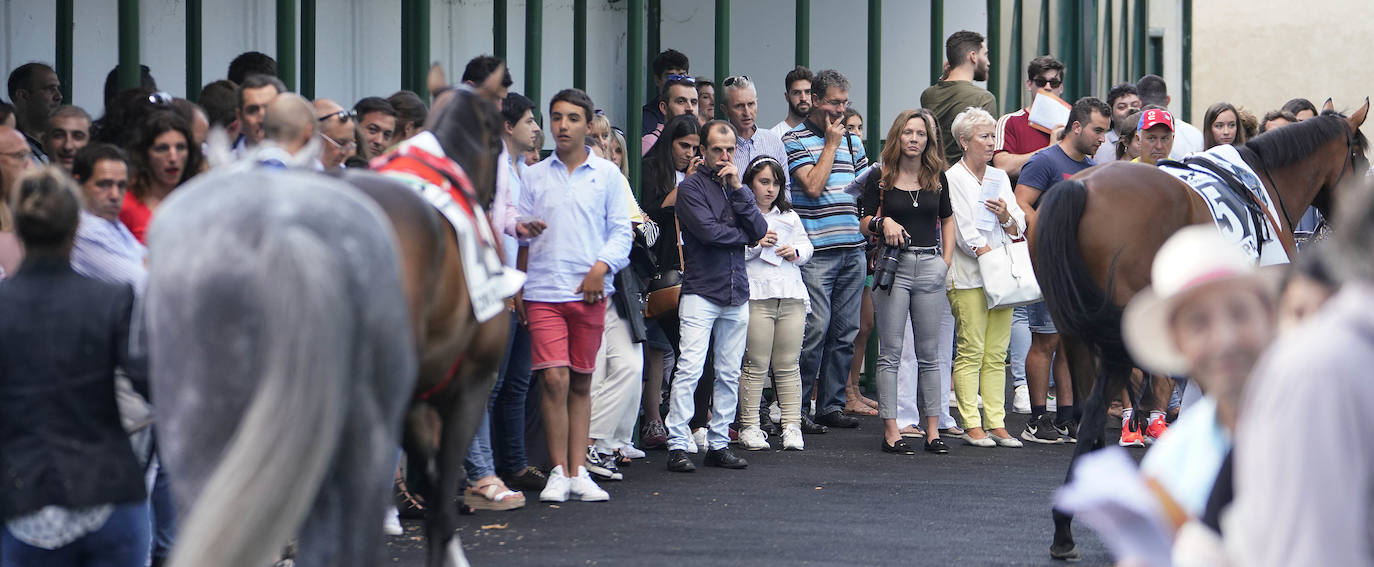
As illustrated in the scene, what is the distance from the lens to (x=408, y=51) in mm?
8180

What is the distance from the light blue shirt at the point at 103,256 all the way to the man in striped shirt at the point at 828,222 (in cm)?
520

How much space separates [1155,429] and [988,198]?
1774 millimetres

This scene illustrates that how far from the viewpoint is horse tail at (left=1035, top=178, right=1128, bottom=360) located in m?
6.35

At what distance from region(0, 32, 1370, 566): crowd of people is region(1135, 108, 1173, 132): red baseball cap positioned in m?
0.02

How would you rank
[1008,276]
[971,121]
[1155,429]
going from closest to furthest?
[1008,276], [971,121], [1155,429]

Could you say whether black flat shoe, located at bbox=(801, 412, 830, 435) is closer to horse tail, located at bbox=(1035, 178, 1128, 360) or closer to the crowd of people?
the crowd of people

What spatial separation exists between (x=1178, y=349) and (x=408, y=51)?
20.8ft

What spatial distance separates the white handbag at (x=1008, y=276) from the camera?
28.5 ft

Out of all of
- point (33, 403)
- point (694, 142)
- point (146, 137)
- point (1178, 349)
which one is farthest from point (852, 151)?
point (1178, 349)

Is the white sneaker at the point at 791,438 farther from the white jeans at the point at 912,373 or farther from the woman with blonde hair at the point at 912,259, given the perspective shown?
the white jeans at the point at 912,373

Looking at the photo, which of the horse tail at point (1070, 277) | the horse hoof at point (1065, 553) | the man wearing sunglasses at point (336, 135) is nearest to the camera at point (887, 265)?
the horse tail at point (1070, 277)

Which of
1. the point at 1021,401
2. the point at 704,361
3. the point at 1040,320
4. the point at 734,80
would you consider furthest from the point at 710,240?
the point at 1021,401

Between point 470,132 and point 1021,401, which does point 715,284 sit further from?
point 1021,401

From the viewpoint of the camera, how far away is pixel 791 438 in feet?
28.6
